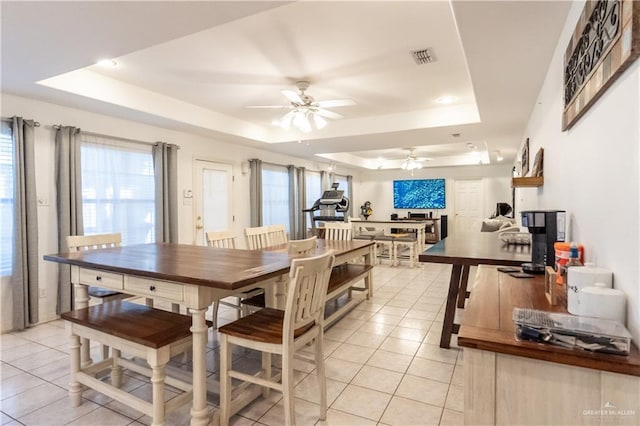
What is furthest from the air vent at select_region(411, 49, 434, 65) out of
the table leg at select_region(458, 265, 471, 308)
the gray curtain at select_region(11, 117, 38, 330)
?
the gray curtain at select_region(11, 117, 38, 330)

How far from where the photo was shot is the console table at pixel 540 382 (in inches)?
33.5

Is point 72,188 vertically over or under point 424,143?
under

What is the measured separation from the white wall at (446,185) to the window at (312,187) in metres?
2.34

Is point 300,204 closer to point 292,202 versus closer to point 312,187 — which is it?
point 292,202

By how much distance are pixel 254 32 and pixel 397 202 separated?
8.48 m

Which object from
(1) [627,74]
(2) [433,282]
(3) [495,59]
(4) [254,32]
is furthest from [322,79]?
(2) [433,282]

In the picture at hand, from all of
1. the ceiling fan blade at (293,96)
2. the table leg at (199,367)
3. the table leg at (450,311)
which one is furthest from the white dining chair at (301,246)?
the ceiling fan blade at (293,96)

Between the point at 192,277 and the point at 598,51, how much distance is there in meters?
1.94

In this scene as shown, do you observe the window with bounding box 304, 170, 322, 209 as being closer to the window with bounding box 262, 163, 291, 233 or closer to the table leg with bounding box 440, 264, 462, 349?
the window with bounding box 262, 163, 291, 233

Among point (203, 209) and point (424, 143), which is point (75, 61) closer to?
point (203, 209)

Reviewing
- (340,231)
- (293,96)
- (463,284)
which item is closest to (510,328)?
(463,284)

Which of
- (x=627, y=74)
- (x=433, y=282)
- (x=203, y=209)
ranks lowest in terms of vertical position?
(x=433, y=282)

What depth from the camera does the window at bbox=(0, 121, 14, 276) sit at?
10.3 ft

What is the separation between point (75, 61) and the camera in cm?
249
